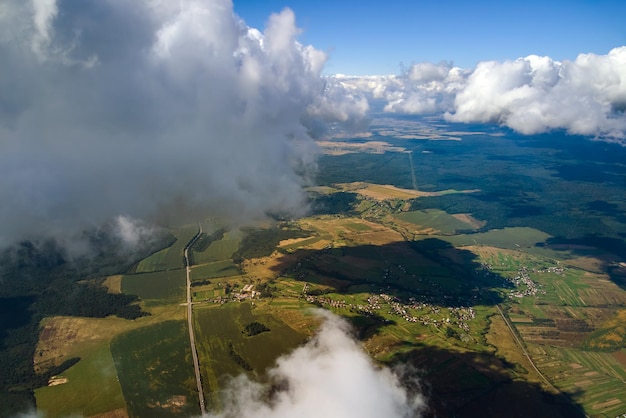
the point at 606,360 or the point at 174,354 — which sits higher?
the point at 174,354

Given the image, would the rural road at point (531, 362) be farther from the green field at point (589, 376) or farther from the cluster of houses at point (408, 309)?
the cluster of houses at point (408, 309)

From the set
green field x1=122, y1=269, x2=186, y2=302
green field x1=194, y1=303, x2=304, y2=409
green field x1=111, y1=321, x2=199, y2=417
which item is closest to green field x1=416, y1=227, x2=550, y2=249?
green field x1=194, y1=303, x2=304, y2=409

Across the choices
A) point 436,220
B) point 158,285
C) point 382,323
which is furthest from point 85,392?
point 436,220

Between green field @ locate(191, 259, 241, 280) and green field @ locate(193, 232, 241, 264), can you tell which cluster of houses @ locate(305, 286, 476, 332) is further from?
green field @ locate(193, 232, 241, 264)

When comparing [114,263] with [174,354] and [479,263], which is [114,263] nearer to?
[174,354]

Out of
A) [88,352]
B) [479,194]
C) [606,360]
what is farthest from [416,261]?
[479,194]

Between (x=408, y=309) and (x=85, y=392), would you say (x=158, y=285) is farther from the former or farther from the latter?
(x=408, y=309)
